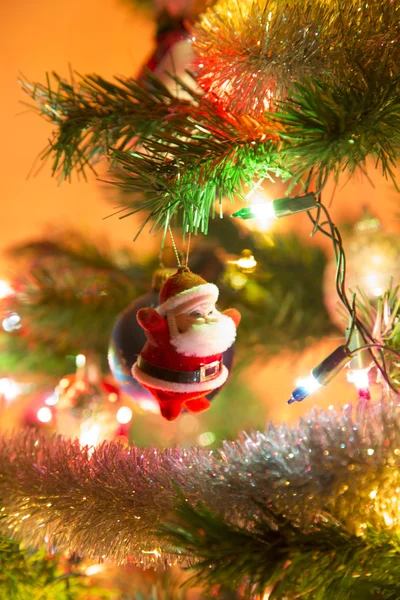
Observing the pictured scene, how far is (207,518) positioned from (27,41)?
119 cm

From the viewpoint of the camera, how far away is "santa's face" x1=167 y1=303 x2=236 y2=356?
0.38 m

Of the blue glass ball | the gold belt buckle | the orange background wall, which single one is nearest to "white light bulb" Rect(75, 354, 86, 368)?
the blue glass ball

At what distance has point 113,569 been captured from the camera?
18.4 inches

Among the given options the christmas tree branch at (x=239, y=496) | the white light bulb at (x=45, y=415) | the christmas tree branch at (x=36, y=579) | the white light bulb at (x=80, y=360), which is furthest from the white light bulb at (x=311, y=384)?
the white light bulb at (x=45, y=415)

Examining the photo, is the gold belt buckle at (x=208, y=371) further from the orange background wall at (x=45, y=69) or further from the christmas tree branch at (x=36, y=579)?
the orange background wall at (x=45, y=69)

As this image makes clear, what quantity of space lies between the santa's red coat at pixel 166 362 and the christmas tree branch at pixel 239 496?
0.04 m

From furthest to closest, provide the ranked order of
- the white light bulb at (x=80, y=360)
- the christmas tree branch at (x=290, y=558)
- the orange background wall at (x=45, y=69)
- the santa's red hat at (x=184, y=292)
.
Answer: the orange background wall at (x=45, y=69) < the white light bulb at (x=80, y=360) < the santa's red hat at (x=184, y=292) < the christmas tree branch at (x=290, y=558)

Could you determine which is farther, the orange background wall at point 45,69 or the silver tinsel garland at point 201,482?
the orange background wall at point 45,69

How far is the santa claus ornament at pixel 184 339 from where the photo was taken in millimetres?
382

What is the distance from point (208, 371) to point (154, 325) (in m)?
0.05

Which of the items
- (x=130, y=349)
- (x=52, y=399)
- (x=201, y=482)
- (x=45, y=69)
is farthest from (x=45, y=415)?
(x=45, y=69)

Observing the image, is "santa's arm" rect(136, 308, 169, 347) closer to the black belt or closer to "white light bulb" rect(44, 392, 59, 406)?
the black belt

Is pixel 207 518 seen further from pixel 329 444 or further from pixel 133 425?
pixel 133 425

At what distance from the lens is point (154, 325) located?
1.25ft
